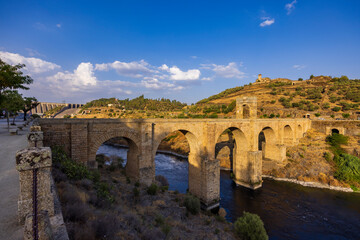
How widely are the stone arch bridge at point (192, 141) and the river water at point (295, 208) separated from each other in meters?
1.96

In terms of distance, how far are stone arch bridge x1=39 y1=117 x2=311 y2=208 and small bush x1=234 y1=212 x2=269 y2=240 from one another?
14.8 feet

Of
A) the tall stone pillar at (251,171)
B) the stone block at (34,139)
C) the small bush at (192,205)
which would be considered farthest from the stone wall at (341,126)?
the stone block at (34,139)

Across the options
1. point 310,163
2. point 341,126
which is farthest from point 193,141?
point 341,126

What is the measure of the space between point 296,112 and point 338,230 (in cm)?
3761

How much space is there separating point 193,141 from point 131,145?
243 inches

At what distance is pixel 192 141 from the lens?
55.9ft

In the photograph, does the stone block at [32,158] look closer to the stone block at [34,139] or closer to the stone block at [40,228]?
the stone block at [40,228]

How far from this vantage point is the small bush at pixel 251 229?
36.9ft

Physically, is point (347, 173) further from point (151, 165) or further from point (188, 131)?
point (151, 165)

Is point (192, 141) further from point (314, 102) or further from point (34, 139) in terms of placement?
point (314, 102)

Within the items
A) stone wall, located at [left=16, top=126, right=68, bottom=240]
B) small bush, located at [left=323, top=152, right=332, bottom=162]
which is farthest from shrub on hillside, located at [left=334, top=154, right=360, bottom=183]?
stone wall, located at [left=16, top=126, right=68, bottom=240]

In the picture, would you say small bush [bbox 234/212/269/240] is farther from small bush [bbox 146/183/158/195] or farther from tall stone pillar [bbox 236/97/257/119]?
tall stone pillar [bbox 236/97/257/119]

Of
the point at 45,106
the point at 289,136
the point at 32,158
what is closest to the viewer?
the point at 32,158

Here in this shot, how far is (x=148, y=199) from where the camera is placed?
39.5 feet
